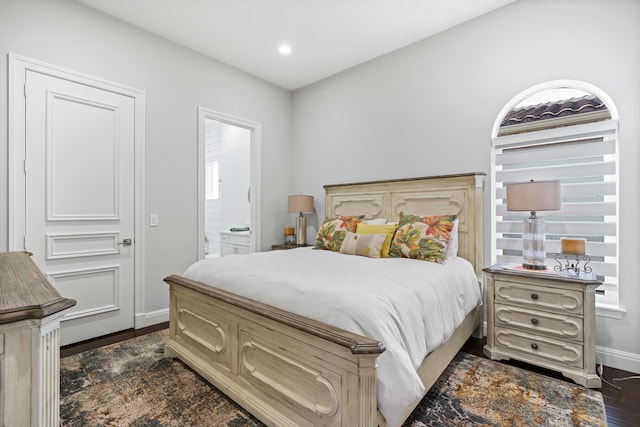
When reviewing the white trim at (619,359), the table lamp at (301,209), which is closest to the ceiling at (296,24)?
the table lamp at (301,209)

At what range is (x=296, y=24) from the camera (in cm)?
302

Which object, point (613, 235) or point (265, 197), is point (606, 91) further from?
point (265, 197)

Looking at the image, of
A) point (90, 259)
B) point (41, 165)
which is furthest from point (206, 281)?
point (41, 165)

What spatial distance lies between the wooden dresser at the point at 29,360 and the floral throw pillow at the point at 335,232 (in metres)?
2.40

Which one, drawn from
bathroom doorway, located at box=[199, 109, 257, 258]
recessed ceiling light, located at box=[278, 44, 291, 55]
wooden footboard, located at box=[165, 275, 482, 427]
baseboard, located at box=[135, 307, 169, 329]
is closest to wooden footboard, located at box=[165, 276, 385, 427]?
wooden footboard, located at box=[165, 275, 482, 427]

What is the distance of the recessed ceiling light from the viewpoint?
134 inches

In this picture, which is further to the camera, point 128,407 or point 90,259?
point 90,259

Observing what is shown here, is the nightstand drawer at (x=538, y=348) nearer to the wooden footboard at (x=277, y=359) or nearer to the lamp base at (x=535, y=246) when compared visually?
the lamp base at (x=535, y=246)

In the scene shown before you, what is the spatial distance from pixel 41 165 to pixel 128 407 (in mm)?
1996

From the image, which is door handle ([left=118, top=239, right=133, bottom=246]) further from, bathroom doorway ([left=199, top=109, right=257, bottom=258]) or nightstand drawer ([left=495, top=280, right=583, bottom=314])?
nightstand drawer ([left=495, top=280, right=583, bottom=314])

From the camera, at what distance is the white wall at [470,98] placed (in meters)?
2.23

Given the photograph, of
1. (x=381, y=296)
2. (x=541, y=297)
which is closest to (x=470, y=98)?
(x=541, y=297)

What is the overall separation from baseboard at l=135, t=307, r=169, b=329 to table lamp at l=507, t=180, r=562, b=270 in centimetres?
334

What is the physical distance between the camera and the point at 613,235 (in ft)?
7.54
